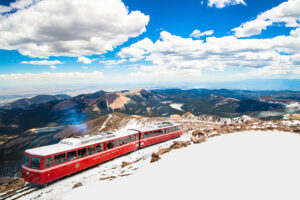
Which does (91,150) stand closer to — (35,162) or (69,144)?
(69,144)

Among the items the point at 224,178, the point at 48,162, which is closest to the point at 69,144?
the point at 48,162

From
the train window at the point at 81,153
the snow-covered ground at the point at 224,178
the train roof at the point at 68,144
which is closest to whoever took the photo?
the snow-covered ground at the point at 224,178

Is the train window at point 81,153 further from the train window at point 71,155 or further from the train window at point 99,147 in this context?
the train window at point 99,147

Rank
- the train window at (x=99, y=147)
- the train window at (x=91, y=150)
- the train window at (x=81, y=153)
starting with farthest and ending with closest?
the train window at (x=99, y=147) → the train window at (x=91, y=150) → the train window at (x=81, y=153)

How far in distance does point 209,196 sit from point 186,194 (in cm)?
89

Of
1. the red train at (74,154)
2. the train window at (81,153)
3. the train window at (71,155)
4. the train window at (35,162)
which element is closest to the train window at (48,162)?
the red train at (74,154)

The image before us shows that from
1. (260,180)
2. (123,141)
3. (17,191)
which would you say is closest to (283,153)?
(260,180)

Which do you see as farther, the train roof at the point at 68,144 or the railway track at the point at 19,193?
the train roof at the point at 68,144

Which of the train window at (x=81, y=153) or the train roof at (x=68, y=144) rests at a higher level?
the train roof at (x=68, y=144)

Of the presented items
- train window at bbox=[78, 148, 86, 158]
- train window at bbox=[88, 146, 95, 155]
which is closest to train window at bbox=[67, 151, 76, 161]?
train window at bbox=[78, 148, 86, 158]

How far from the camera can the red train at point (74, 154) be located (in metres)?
15.0

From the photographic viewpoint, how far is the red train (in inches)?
590

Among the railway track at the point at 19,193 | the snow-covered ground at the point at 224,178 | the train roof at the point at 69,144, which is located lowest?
the railway track at the point at 19,193

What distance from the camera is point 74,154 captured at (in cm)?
1708
